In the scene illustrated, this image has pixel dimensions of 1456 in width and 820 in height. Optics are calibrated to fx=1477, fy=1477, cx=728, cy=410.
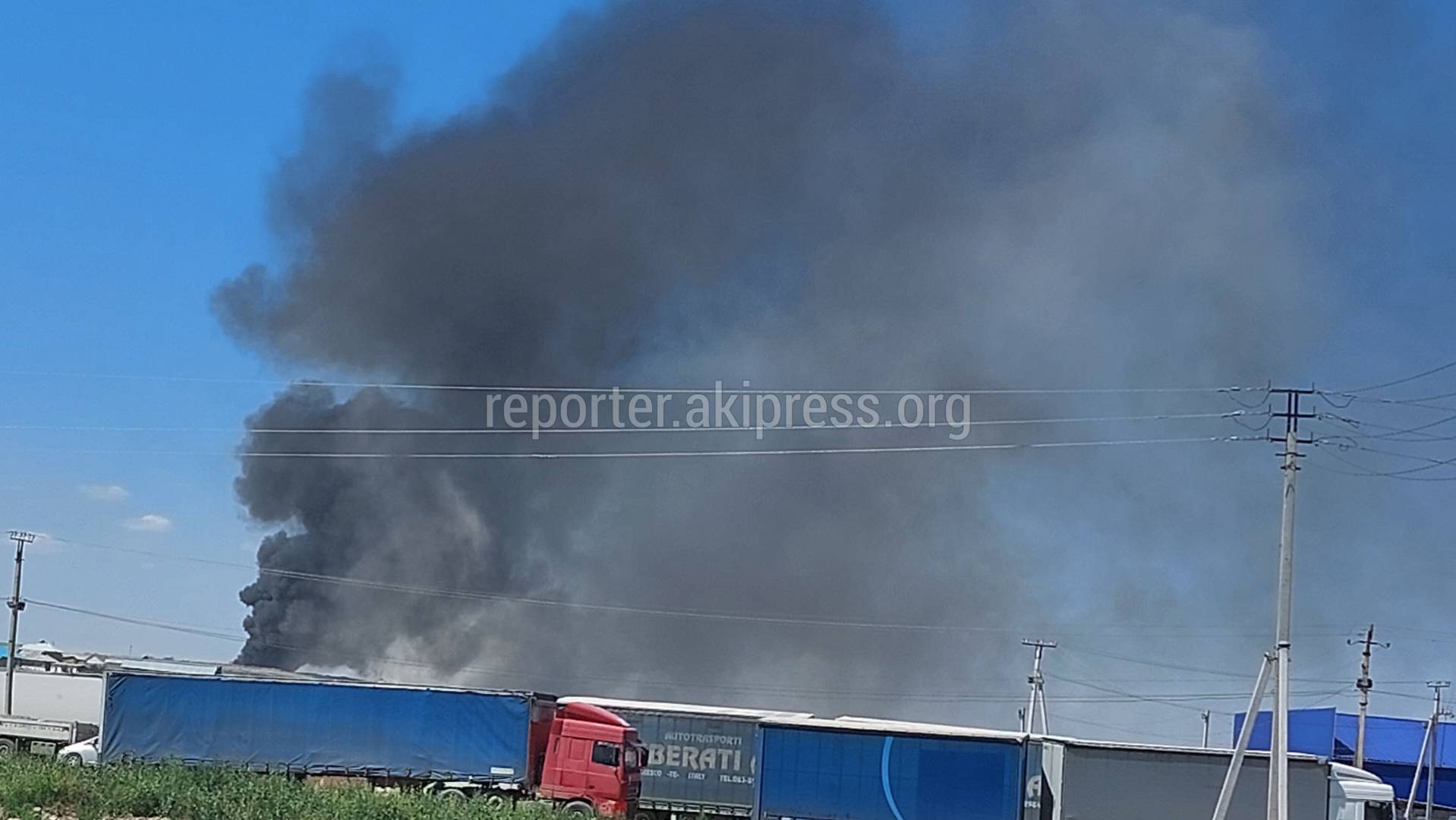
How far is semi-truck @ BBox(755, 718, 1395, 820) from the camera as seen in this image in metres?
38.7

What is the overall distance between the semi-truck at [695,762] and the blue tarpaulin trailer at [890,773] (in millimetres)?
1337

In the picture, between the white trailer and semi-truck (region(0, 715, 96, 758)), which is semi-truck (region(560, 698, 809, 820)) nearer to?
the white trailer

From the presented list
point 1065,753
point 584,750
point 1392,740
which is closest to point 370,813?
point 584,750

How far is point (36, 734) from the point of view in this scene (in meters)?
51.5

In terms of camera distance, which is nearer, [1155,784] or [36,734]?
[1155,784]

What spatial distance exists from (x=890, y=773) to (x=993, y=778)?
107 inches

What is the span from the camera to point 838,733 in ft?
132

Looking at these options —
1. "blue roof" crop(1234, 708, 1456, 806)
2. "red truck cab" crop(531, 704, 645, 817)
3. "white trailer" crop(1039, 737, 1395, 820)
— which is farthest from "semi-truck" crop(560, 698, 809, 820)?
"blue roof" crop(1234, 708, 1456, 806)

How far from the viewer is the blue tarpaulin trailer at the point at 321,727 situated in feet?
133

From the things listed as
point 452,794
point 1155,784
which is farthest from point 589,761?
point 1155,784

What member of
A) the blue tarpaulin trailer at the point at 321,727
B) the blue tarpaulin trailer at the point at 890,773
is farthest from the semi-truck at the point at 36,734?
the blue tarpaulin trailer at the point at 890,773

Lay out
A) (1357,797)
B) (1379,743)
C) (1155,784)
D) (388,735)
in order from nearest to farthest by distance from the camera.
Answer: (1155,784), (388,735), (1357,797), (1379,743)

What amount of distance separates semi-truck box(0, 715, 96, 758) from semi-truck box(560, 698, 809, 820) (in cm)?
2053

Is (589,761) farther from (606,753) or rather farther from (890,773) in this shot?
(890,773)
